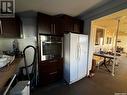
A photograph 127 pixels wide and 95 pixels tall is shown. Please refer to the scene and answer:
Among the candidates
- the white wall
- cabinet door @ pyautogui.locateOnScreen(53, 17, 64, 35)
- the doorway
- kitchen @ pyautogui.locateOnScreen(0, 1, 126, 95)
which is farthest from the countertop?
the doorway

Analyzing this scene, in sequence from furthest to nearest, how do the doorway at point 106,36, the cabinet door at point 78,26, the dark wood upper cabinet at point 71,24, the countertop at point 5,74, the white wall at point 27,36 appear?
1. the doorway at point 106,36
2. the cabinet door at point 78,26
3. the dark wood upper cabinet at point 71,24
4. the white wall at point 27,36
5. the countertop at point 5,74

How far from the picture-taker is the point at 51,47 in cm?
300

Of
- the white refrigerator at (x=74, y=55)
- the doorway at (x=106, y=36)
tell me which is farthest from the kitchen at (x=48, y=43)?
the doorway at (x=106, y=36)

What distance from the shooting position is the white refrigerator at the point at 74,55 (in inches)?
118

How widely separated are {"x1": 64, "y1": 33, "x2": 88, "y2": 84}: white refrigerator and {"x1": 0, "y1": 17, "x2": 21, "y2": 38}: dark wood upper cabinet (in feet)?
4.71

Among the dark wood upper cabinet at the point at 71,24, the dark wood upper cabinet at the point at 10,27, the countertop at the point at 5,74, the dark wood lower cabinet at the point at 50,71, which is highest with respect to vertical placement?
the dark wood upper cabinet at the point at 71,24

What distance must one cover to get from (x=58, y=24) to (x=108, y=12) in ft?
4.85

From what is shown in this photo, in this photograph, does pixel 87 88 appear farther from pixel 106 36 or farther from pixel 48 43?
pixel 106 36

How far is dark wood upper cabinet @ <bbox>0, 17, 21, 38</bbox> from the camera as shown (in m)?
2.38

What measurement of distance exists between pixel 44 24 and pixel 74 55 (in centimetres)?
134

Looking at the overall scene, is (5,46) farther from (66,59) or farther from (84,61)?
(84,61)

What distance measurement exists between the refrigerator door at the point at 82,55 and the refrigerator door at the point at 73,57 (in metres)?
0.16

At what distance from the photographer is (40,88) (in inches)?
112

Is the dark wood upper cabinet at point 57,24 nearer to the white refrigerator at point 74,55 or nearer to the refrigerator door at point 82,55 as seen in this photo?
the white refrigerator at point 74,55
